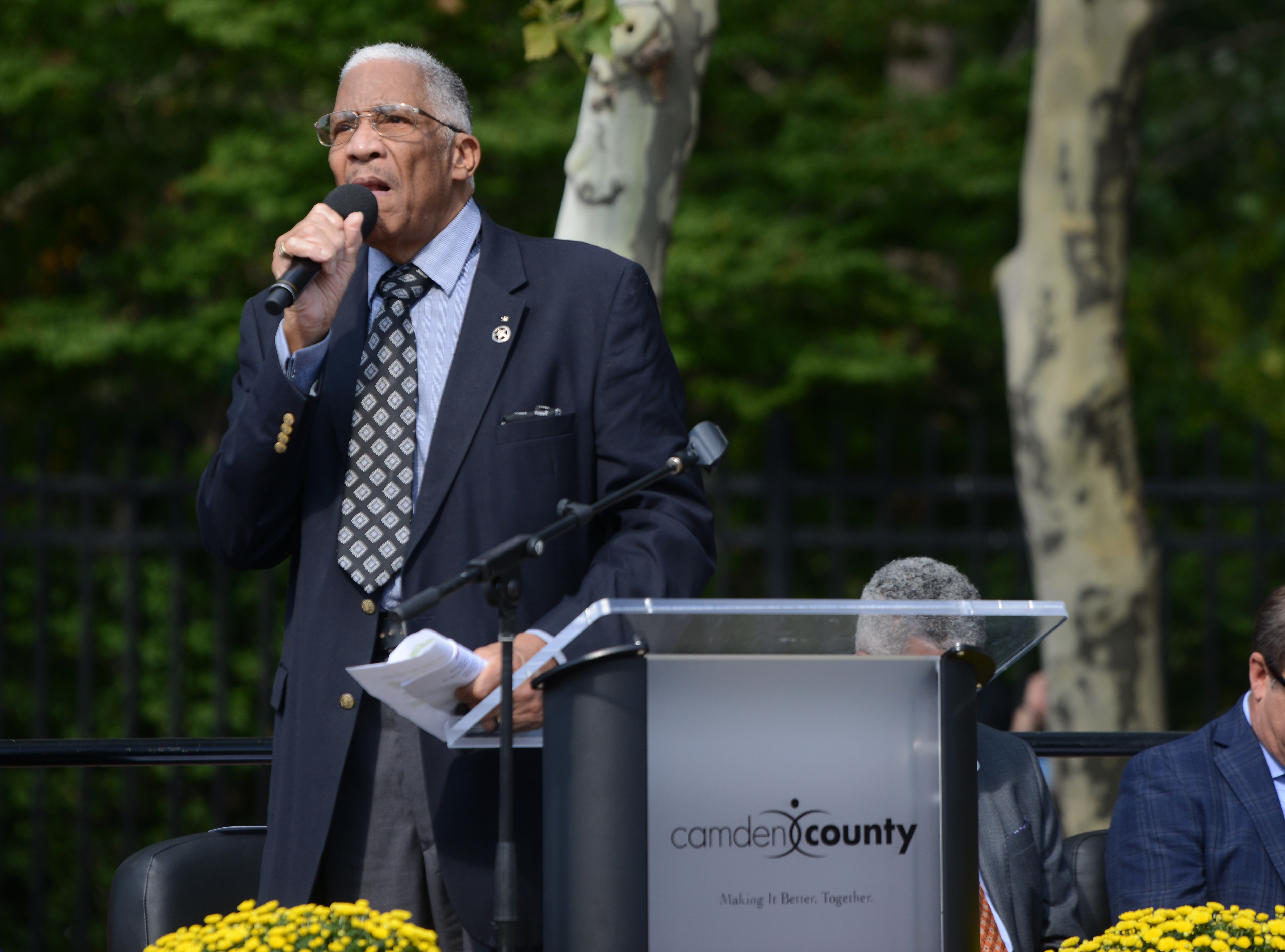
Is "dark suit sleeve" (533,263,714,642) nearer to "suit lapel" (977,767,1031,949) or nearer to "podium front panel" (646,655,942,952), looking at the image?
"podium front panel" (646,655,942,952)

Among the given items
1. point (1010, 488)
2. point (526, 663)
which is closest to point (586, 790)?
point (526, 663)

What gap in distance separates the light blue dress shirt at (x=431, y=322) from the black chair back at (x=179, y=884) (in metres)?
0.81

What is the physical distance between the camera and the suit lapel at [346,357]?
2303 mm

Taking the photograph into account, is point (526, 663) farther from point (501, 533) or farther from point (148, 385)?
point (148, 385)

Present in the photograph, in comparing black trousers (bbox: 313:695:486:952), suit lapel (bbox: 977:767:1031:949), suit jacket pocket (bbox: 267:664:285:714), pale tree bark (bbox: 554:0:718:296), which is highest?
pale tree bark (bbox: 554:0:718:296)

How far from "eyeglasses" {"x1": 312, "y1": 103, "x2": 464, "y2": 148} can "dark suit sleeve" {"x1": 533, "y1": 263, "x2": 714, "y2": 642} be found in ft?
1.41

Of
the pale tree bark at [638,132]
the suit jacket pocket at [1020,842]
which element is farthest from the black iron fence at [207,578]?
the suit jacket pocket at [1020,842]

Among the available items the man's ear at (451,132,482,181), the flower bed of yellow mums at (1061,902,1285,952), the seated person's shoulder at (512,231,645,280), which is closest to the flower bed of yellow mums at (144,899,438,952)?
the flower bed of yellow mums at (1061,902,1285,952)

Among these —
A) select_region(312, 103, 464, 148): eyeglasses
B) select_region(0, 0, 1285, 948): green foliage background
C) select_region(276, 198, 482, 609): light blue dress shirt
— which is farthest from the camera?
select_region(0, 0, 1285, 948): green foliage background

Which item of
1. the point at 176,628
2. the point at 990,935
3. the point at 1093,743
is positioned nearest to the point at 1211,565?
the point at 1093,743

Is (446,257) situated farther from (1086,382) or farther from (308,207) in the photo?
(308,207)

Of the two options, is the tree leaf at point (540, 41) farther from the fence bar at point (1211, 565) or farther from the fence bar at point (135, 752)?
the fence bar at point (1211, 565)

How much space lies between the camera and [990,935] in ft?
9.09

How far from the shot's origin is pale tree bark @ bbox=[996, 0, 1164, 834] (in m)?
6.31
